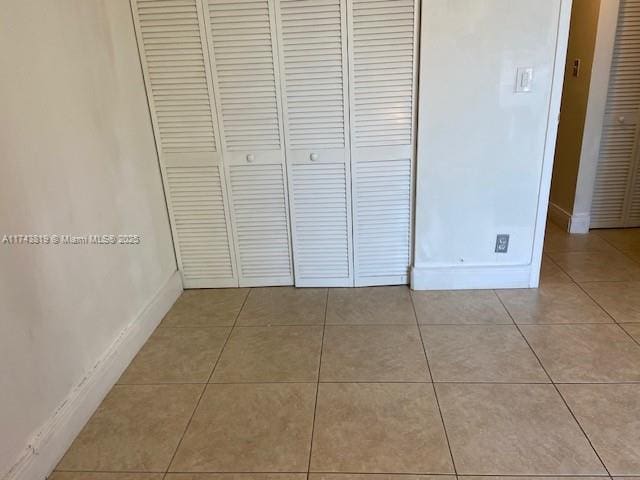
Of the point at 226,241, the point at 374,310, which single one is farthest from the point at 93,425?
the point at 374,310

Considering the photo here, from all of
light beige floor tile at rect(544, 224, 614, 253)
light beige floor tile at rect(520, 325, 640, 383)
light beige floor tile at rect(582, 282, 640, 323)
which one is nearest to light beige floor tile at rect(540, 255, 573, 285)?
light beige floor tile at rect(582, 282, 640, 323)

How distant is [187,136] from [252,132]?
0.37 metres

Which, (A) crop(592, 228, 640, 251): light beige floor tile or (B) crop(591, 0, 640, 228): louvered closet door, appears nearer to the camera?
(B) crop(591, 0, 640, 228): louvered closet door

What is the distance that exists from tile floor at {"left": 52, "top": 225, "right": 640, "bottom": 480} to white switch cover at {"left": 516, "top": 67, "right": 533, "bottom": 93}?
3.69ft

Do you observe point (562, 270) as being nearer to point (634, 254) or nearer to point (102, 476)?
point (634, 254)

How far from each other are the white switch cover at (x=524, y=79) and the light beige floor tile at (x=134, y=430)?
83.1 inches

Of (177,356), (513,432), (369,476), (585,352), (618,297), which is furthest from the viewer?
(618,297)

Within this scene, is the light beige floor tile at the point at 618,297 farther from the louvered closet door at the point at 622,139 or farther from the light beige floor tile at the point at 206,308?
the light beige floor tile at the point at 206,308

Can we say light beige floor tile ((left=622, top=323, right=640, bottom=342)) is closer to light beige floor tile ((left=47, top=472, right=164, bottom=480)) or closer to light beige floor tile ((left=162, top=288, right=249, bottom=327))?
light beige floor tile ((left=162, top=288, right=249, bottom=327))

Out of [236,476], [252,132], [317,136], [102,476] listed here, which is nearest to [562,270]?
[317,136]

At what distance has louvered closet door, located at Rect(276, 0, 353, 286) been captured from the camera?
2238 mm

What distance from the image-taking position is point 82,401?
5.63 feet

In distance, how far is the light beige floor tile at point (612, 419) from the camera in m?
1.47

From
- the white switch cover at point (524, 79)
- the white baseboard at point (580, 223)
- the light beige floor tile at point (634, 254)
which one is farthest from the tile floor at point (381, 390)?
the white switch cover at point (524, 79)
